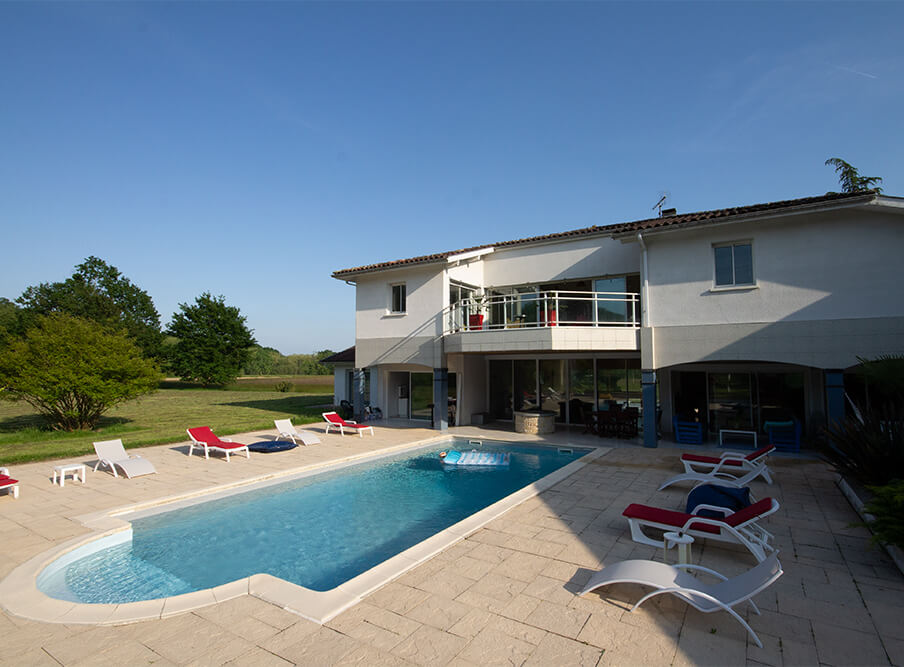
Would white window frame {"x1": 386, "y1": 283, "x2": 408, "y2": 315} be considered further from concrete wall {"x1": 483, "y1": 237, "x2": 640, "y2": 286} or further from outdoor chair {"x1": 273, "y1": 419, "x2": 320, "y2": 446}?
outdoor chair {"x1": 273, "y1": 419, "x2": 320, "y2": 446}

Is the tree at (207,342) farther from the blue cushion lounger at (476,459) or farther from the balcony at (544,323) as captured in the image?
the blue cushion lounger at (476,459)

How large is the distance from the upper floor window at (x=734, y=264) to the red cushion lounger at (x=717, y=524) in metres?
9.20

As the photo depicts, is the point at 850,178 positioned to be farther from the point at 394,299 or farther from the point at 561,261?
the point at 394,299

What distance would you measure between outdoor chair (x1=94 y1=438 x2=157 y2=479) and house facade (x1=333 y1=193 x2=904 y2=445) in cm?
985

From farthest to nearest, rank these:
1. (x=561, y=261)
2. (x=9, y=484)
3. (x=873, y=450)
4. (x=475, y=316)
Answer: (x=561, y=261)
(x=475, y=316)
(x=9, y=484)
(x=873, y=450)

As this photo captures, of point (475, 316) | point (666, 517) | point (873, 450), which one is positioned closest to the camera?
point (666, 517)

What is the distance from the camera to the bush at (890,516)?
17.4 feet

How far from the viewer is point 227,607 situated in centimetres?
469

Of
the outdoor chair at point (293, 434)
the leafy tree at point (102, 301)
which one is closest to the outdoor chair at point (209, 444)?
the outdoor chair at point (293, 434)

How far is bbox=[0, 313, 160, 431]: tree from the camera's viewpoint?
16.0 metres

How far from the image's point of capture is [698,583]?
176 inches

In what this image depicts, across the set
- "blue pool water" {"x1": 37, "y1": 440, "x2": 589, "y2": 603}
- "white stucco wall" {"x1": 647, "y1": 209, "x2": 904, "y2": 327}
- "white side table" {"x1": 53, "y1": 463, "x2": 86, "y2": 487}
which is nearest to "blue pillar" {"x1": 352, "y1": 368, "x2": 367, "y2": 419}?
"blue pool water" {"x1": 37, "y1": 440, "x2": 589, "y2": 603}

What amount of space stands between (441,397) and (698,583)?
1398 centimetres

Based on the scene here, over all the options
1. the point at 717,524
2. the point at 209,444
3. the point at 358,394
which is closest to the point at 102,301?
the point at 358,394
